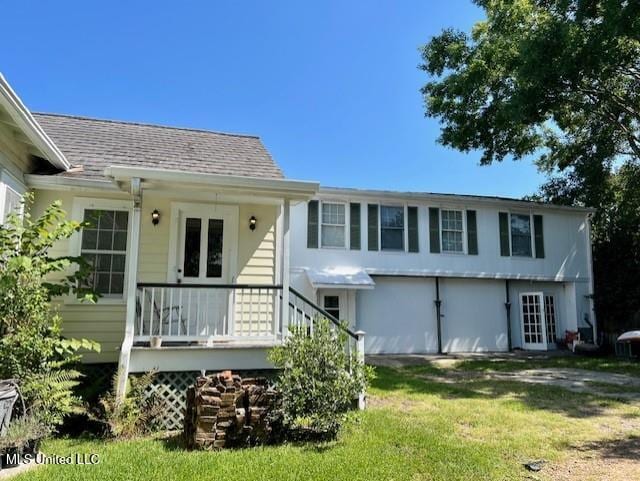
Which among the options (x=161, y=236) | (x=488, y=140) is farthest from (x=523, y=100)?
(x=161, y=236)

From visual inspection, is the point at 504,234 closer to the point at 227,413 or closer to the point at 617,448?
the point at 617,448

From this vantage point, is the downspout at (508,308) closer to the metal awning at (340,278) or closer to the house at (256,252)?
the house at (256,252)

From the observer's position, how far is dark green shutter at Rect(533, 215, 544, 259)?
50.5 ft

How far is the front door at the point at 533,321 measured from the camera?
1479cm

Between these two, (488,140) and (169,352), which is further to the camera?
(488,140)

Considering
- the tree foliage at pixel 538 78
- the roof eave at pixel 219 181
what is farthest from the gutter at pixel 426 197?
the roof eave at pixel 219 181

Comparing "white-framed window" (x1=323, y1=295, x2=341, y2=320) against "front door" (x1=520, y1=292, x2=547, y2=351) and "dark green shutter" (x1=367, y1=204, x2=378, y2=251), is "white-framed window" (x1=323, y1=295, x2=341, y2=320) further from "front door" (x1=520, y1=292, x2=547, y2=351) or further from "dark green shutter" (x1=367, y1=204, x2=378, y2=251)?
"front door" (x1=520, y1=292, x2=547, y2=351)

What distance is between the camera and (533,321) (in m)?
15.0

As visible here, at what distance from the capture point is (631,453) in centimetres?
462

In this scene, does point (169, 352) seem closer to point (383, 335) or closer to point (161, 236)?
point (161, 236)

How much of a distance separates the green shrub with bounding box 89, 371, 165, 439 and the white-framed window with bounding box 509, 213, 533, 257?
13.2m

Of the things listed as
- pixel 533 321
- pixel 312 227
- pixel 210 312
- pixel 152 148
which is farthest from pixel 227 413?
pixel 533 321

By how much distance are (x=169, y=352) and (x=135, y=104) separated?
1053cm

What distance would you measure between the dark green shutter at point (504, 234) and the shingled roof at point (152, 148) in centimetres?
959
